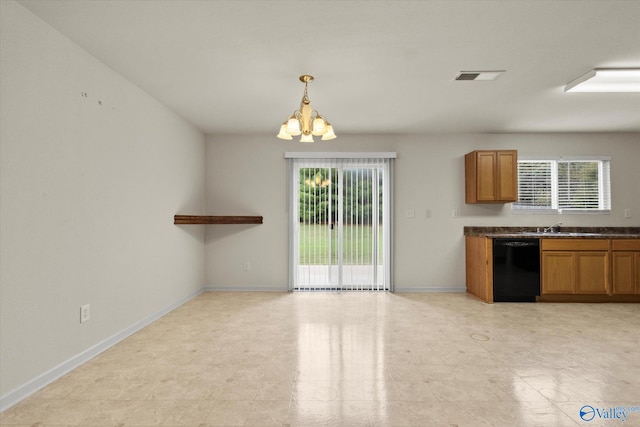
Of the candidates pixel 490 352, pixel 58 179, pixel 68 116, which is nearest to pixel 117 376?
pixel 58 179

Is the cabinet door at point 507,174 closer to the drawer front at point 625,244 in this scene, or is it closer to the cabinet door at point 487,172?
the cabinet door at point 487,172

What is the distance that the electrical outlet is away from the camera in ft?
8.20

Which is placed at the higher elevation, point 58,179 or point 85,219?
point 58,179

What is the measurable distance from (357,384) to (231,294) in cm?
305

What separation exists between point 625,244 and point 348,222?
3.59 metres

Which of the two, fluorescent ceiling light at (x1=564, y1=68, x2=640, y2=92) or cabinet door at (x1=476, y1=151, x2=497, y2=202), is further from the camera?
cabinet door at (x1=476, y1=151, x2=497, y2=202)

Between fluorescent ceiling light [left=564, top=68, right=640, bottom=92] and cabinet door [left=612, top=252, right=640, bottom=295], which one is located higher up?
fluorescent ceiling light [left=564, top=68, right=640, bottom=92]

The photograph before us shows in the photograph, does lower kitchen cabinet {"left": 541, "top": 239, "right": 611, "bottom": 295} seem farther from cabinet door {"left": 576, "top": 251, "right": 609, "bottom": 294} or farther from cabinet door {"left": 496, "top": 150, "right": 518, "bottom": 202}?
cabinet door {"left": 496, "top": 150, "right": 518, "bottom": 202}

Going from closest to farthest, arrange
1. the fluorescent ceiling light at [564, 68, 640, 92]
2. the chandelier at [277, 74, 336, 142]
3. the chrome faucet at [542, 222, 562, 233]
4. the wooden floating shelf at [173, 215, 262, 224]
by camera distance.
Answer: the chandelier at [277, 74, 336, 142]
the fluorescent ceiling light at [564, 68, 640, 92]
the wooden floating shelf at [173, 215, 262, 224]
the chrome faucet at [542, 222, 562, 233]

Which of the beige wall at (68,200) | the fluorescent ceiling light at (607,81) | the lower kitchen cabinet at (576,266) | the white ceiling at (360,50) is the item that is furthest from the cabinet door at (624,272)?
the beige wall at (68,200)

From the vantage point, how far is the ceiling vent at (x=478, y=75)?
9.54 ft

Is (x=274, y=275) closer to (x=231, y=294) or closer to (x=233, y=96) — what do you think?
(x=231, y=294)

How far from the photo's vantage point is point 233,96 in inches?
137

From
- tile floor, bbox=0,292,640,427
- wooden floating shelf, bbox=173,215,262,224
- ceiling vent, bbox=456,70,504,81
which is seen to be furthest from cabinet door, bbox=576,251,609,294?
wooden floating shelf, bbox=173,215,262,224
